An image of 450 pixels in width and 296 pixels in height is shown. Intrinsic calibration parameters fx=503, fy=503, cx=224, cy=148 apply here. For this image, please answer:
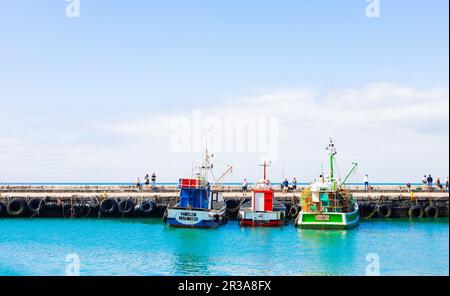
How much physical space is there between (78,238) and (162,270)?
14.7m

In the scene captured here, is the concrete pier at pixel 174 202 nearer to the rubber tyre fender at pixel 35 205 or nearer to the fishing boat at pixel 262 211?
the rubber tyre fender at pixel 35 205

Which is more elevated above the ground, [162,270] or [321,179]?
[321,179]

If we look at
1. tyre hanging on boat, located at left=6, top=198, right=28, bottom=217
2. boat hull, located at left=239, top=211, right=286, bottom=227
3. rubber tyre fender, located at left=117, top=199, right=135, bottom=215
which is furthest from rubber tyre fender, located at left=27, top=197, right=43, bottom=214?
boat hull, located at left=239, top=211, right=286, bottom=227

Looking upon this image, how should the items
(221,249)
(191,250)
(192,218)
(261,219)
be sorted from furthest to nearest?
(261,219) → (192,218) → (221,249) → (191,250)

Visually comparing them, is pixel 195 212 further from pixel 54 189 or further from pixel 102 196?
pixel 54 189

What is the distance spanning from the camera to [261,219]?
48625mm

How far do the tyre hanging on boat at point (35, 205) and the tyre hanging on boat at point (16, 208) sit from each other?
0.54 m

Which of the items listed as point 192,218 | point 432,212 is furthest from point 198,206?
point 432,212

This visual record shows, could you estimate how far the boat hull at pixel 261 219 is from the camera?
48.5m

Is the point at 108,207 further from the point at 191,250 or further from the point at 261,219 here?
the point at 191,250

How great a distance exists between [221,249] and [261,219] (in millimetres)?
12472
